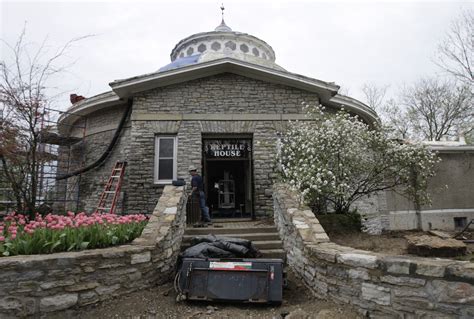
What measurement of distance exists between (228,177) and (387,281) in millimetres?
8525

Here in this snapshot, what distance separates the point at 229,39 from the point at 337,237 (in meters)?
10.6

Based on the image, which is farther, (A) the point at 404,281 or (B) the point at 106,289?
(B) the point at 106,289

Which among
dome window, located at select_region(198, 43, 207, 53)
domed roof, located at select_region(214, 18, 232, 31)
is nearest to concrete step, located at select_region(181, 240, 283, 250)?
dome window, located at select_region(198, 43, 207, 53)

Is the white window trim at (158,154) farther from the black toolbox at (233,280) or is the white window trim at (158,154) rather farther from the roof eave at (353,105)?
the roof eave at (353,105)

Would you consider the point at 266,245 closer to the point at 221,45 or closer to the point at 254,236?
the point at 254,236

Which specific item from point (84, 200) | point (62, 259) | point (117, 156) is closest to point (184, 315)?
point (62, 259)

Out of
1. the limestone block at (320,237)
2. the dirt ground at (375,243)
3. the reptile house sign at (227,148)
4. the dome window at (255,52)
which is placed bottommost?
the dirt ground at (375,243)

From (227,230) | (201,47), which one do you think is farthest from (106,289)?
(201,47)

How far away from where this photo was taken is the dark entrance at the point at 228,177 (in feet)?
31.4

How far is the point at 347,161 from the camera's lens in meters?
6.95

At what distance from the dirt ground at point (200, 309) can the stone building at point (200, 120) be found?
482 cm

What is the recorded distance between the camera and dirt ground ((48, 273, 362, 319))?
3.89 metres

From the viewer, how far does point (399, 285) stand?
3459 mm

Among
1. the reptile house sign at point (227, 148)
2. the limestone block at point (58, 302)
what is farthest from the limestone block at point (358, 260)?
the reptile house sign at point (227, 148)
